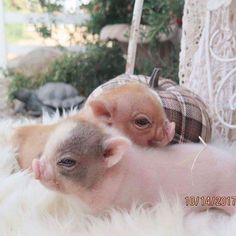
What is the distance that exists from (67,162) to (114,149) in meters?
0.06

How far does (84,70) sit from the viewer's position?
1.80 m

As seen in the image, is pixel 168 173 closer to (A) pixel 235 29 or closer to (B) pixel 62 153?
(B) pixel 62 153

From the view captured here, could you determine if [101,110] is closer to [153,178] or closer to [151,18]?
[153,178]

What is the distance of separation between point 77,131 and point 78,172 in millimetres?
49

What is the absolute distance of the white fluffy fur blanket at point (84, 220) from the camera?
0.50 meters

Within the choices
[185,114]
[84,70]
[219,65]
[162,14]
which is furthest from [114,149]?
[84,70]

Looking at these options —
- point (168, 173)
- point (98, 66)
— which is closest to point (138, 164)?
point (168, 173)

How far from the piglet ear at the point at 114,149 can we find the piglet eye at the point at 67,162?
4cm

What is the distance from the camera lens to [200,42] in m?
0.87

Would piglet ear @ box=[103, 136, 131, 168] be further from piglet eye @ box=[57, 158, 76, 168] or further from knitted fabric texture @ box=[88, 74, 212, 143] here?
knitted fabric texture @ box=[88, 74, 212, 143]

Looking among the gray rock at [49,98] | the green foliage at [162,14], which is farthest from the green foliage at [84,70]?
the green foliage at [162,14]

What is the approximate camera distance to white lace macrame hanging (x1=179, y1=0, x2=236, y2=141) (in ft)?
Answer: 2.67

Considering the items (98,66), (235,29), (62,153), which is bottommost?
(98,66)

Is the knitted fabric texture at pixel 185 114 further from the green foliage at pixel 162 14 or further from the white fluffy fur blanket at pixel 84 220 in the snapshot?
the green foliage at pixel 162 14
